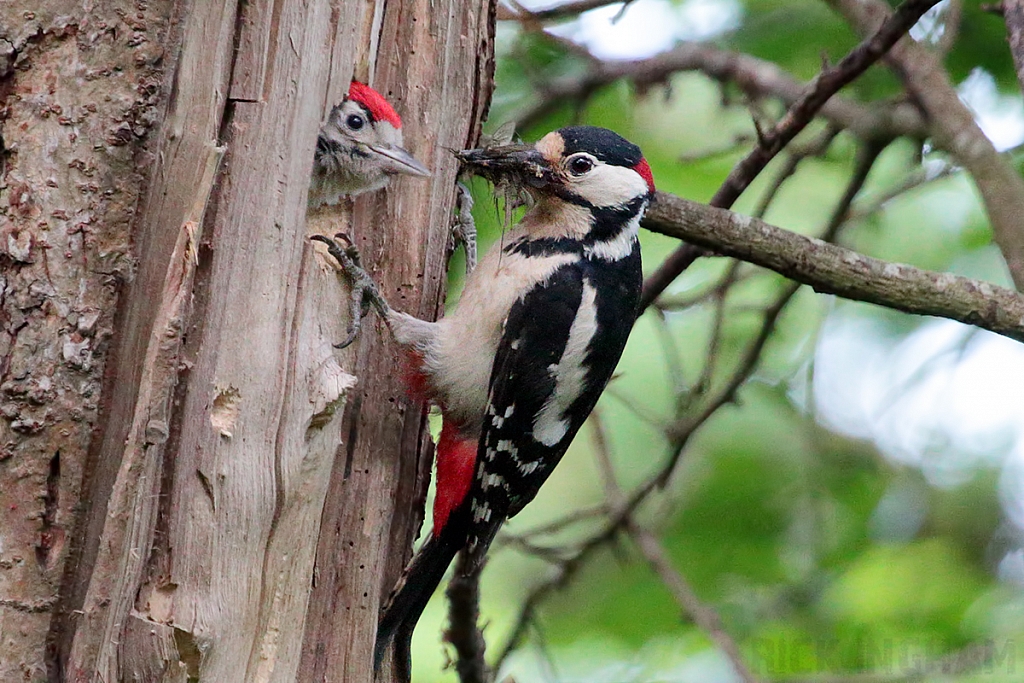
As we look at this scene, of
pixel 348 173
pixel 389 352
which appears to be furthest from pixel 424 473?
pixel 348 173

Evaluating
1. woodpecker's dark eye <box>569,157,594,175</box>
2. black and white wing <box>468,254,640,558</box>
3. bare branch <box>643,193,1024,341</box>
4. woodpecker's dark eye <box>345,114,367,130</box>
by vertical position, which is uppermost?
woodpecker's dark eye <box>569,157,594,175</box>

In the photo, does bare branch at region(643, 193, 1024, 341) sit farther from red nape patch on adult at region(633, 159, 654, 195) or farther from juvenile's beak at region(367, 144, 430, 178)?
juvenile's beak at region(367, 144, 430, 178)

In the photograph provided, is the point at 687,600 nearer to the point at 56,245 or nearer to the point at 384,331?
the point at 384,331

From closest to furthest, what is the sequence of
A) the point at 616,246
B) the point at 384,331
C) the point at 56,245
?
the point at 56,245 < the point at 384,331 < the point at 616,246

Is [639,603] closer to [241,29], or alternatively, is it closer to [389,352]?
[389,352]

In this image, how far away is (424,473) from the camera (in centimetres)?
279

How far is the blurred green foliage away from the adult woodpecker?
0.69 meters

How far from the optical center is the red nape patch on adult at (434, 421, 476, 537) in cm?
289

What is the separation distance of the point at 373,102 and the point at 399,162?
16 cm

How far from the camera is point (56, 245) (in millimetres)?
2123

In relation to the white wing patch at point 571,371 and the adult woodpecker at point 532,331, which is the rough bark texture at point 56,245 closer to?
the adult woodpecker at point 532,331

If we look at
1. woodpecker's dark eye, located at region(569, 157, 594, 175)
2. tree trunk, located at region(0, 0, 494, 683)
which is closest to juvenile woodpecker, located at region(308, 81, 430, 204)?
tree trunk, located at region(0, 0, 494, 683)

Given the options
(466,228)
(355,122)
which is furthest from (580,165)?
(355,122)

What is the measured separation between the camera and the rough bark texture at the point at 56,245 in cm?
204
